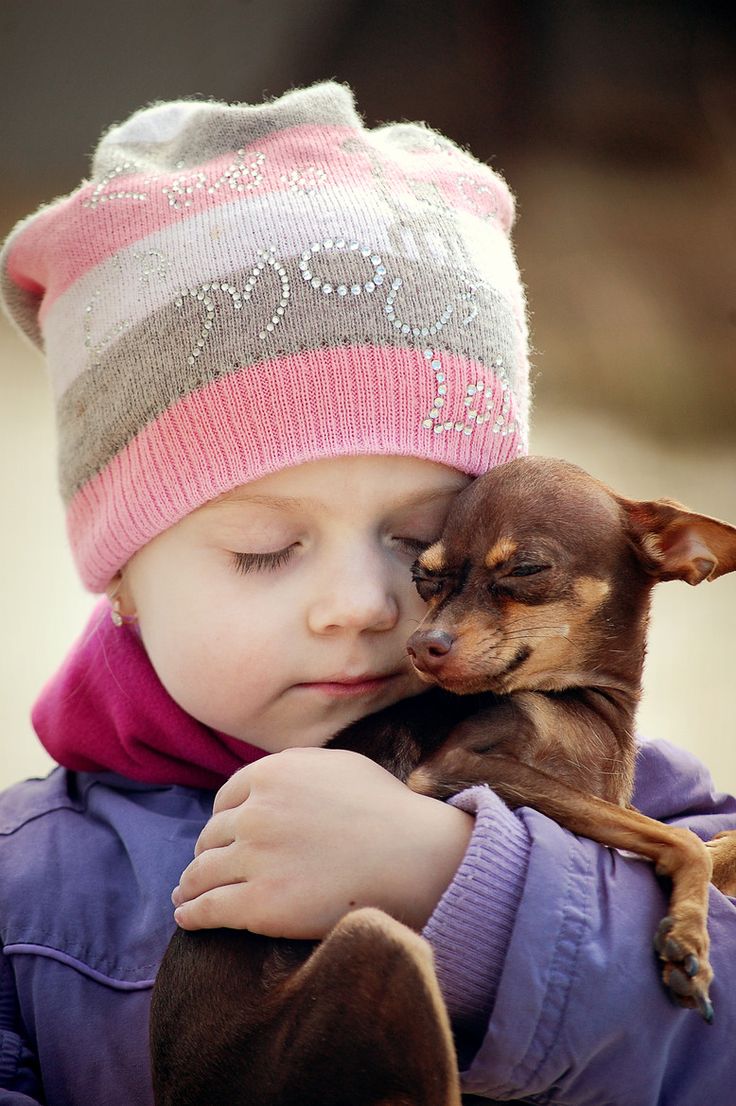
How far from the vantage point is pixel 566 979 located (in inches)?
48.4

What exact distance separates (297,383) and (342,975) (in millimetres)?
875

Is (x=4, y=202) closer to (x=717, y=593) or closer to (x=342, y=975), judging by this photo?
(x=717, y=593)

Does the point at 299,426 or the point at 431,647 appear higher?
the point at 299,426

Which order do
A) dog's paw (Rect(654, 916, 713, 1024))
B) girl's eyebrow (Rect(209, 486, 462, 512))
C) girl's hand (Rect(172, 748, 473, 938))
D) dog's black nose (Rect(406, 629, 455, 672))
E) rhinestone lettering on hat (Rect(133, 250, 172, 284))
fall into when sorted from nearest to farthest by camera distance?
1. dog's paw (Rect(654, 916, 713, 1024))
2. girl's hand (Rect(172, 748, 473, 938))
3. dog's black nose (Rect(406, 629, 455, 672))
4. girl's eyebrow (Rect(209, 486, 462, 512))
5. rhinestone lettering on hat (Rect(133, 250, 172, 284))

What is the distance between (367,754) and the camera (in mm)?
1595

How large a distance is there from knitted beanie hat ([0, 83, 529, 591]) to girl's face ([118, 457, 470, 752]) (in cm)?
5

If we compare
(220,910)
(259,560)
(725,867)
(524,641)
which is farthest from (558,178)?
(220,910)

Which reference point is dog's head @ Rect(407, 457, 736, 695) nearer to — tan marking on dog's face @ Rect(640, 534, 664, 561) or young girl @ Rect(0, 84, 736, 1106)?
tan marking on dog's face @ Rect(640, 534, 664, 561)

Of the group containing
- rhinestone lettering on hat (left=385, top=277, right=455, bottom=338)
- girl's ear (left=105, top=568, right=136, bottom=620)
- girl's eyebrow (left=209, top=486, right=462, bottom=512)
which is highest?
rhinestone lettering on hat (left=385, top=277, right=455, bottom=338)

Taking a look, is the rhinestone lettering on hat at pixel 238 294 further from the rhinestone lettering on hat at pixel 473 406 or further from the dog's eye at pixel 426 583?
the dog's eye at pixel 426 583

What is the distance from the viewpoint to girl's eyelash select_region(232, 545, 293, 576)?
168 centimetres

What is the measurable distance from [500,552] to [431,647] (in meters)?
0.17

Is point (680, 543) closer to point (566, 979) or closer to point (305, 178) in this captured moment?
point (566, 979)

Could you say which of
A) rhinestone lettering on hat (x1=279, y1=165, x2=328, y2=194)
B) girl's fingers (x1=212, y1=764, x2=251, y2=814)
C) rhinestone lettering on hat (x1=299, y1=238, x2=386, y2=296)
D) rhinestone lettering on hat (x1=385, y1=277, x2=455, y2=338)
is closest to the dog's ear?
rhinestone lettering on hat (x1=385, y1=277, x2=455, y2=338)
